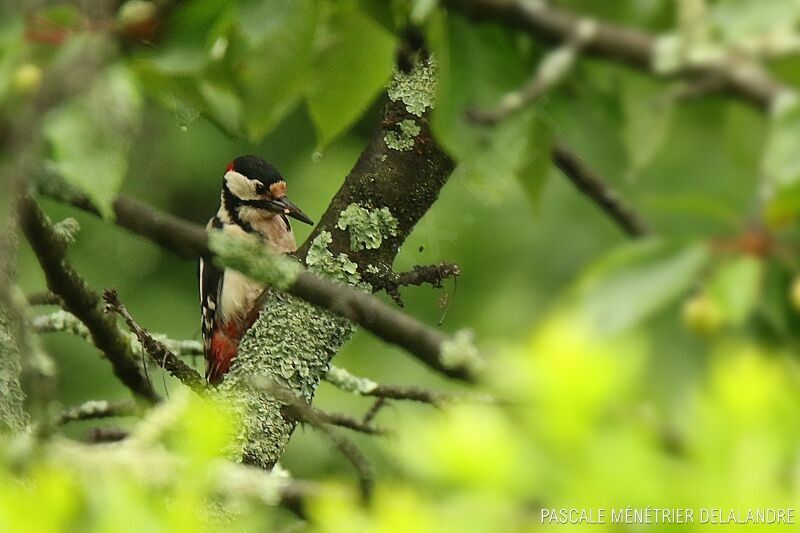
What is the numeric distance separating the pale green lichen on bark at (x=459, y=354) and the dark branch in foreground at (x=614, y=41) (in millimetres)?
490

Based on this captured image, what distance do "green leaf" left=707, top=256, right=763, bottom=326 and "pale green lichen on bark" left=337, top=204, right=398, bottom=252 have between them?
815 millimetres

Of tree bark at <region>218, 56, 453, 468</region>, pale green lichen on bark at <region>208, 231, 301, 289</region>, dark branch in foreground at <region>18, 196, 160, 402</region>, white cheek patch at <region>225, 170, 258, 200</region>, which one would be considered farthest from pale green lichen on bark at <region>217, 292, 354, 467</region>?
white cheek patch at <region>225, 170, 258, 200</region>

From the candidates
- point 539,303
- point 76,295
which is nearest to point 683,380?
point 76,295

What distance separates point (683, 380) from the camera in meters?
1.19

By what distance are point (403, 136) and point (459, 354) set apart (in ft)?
1.22

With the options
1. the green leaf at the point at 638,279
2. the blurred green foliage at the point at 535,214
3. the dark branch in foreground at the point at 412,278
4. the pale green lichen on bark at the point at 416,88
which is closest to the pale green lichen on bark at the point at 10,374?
the blurred green foliage at the point at 535,214

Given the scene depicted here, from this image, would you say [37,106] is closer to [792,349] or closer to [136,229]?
[136,229]

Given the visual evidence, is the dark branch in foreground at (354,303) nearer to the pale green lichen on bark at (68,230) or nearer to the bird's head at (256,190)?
the pale green lichen on bark at (68,230)

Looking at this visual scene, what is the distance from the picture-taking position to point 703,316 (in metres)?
1.14

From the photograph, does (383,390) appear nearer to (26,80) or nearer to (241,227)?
(26,80)

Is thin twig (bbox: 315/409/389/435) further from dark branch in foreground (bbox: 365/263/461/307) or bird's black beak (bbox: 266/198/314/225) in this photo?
bird's black beak (bbox: 266/198/314/225)

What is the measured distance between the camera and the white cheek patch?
11.0 ft

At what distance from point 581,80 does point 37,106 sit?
1.81 feet

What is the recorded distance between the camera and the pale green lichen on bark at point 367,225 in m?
1.88
